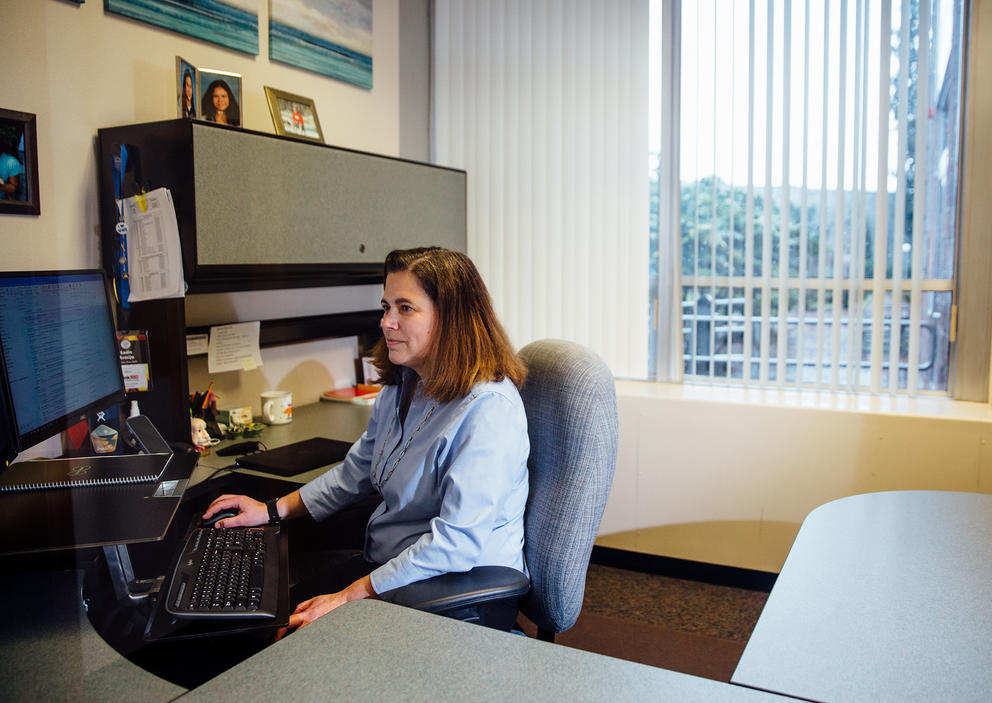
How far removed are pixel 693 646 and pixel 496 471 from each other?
4.29 ft

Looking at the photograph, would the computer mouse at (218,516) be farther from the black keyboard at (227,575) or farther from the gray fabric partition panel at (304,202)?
the gray fabric partition panel at (304,202)

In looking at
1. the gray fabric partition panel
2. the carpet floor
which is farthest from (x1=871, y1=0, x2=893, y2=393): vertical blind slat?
the gray fabric partition panel

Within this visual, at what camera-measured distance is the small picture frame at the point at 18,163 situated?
3.80 ft

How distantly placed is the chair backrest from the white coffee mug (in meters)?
1.12

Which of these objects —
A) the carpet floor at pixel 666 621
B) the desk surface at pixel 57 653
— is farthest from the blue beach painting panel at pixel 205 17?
the carpet floor at pixel 666 621

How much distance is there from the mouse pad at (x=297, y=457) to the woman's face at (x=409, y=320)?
21.0 inches

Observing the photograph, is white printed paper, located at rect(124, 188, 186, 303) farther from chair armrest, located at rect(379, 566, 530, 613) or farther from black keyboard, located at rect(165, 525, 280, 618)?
chair armrest, located at rect(379, 566, 530, 613)

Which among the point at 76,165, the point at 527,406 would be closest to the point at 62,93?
the point at 76,165

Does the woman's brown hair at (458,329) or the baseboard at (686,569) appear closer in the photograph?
the woman's brown hair at (458,329)

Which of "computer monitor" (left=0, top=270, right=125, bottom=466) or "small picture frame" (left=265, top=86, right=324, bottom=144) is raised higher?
"small picture frame" (left=265, top=86, right=324, bottom=144)

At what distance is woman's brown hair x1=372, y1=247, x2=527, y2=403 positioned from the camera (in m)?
1.48

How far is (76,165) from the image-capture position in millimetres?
1795

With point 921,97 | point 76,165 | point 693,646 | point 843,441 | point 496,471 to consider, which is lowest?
point 693,646

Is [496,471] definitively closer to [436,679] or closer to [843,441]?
[436,679]
